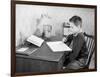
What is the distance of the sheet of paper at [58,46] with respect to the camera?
5.30 ft

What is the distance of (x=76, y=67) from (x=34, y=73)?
1.34 ft

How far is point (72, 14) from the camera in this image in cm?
167

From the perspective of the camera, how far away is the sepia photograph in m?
1.54

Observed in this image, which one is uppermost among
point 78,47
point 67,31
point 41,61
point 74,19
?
point 74,19

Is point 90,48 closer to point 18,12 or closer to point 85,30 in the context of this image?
point 85,30

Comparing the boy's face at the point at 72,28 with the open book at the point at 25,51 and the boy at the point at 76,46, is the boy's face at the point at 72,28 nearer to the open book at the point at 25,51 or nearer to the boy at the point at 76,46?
the boy at the point at 76,46

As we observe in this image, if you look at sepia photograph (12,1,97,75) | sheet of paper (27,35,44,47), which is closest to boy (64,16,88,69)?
sepia photograph (12,1,97,75)


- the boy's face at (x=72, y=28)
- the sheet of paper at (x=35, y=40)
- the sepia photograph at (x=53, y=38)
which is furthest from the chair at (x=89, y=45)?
the sheet of paper at (x=35, y=40)

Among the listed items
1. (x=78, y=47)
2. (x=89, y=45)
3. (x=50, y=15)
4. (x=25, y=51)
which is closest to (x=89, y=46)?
(x=89, y=45)

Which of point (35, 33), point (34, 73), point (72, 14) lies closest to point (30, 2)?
point (35, 33)

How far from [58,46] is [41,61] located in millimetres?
209

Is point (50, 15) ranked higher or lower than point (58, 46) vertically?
higher

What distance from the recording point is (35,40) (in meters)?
1.57

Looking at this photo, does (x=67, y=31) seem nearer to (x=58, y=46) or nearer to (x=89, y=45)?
(x=58, y=46)
